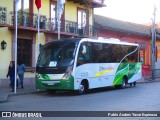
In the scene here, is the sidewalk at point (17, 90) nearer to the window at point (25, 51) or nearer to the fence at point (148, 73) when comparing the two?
the window at point (25, 51)

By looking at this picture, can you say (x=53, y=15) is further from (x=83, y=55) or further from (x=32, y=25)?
(x=83, y=55)

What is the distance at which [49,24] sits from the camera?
1075 inches

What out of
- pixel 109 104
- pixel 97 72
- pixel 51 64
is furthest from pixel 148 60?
pixel 109 104

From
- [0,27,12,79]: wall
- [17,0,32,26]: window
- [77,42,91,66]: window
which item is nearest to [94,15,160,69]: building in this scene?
[17,0,32,26]: window

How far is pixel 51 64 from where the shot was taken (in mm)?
19578

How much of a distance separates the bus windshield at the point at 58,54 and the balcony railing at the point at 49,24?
16.0 ft

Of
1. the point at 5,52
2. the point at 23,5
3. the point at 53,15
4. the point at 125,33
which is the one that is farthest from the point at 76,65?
the point at 125,33

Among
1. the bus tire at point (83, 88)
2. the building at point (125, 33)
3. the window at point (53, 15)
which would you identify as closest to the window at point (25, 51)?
the window at point (53, 15)

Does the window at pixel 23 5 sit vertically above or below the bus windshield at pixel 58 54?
above

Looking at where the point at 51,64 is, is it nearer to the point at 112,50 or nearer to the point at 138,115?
the point at 112,50

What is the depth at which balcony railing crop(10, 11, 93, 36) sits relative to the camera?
81.2 ft

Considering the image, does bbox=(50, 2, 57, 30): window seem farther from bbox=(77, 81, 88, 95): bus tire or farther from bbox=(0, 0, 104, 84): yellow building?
bbox=(77, 81, 88, 95): bus tire

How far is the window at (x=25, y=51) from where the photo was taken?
82.4 ft

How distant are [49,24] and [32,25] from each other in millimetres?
2142
